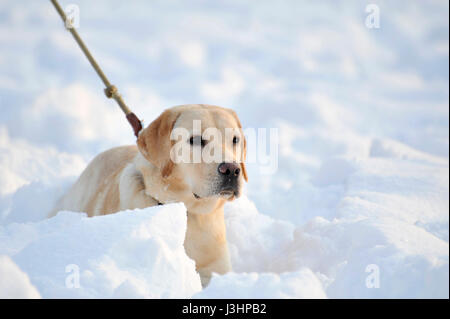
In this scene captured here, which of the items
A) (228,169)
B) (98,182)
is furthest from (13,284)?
(98,182)

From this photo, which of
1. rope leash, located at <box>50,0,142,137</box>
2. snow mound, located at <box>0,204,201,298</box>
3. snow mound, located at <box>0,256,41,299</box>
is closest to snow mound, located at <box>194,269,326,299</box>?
snow mound, located at <box>0,204,201,298</box>

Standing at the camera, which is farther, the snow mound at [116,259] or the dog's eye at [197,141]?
the dog's eye at [197,141]

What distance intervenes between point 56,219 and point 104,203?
1.12 metres

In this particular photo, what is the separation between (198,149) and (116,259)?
4.40 feet

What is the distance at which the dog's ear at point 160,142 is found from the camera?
306 centimetres

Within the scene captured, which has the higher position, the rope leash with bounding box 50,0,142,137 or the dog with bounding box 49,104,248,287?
the rope leash with bounding box 50,0,142,137

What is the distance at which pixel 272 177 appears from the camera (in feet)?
23.8

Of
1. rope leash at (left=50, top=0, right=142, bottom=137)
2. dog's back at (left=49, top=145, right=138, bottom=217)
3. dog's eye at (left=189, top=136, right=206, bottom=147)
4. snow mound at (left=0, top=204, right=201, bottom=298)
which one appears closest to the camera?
snow mound at (left=0, top=204, right=201, bottom=298)

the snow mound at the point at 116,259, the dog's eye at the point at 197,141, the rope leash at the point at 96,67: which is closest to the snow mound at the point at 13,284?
the snow mound at the point at 116,259

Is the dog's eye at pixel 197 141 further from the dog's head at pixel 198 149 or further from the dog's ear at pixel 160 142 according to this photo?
the dog's ear at pixel 160 142

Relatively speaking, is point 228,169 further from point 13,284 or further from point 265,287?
point 13,284

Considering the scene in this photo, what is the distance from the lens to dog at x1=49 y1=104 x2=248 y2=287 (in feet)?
9.59

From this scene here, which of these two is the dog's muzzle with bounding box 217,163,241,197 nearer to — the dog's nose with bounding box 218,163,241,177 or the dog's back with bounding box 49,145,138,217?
the dog's nose with bounding box 218,163,241,177
